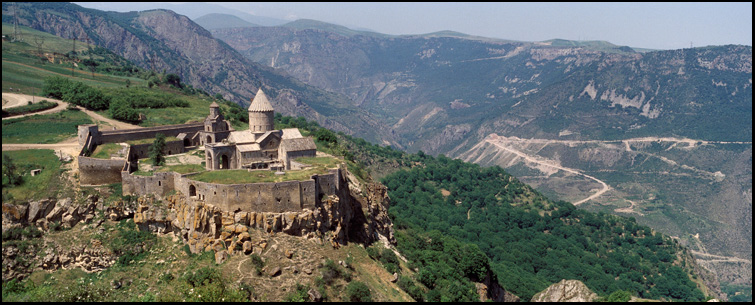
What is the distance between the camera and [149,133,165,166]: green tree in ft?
196

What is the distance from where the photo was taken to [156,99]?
103375 millimetres

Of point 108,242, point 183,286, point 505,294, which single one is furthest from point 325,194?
point 505,294

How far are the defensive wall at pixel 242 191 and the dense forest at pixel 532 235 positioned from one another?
23.8 m

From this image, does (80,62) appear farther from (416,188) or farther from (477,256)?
A: (477,256)

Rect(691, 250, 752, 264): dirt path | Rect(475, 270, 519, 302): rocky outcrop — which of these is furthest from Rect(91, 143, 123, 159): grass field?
Rect(691, 250, 752, 264): dirt path

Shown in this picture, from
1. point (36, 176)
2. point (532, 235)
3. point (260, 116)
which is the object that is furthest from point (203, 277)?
point (532, 235)

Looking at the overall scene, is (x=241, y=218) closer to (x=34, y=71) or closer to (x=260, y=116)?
(x=260, y=116)

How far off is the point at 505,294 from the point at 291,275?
40.8 meters

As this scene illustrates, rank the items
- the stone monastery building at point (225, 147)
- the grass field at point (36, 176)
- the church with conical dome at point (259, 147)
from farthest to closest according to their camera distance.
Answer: the church with conical dome at point (259, 147), the stone monastery building at point (225, 147), the grass field at point (36, 176)

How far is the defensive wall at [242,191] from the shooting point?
159 ft

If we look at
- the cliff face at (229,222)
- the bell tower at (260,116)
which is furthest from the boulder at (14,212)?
the bell tower at (260,116)

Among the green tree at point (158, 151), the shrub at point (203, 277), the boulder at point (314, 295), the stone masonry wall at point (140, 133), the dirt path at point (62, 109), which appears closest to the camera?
the shrub at point (203, 277)

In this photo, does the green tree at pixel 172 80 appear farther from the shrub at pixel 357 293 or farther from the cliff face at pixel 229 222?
the shrub at pixel 357 293

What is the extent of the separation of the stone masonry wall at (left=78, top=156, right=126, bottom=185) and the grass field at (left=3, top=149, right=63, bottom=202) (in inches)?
103
